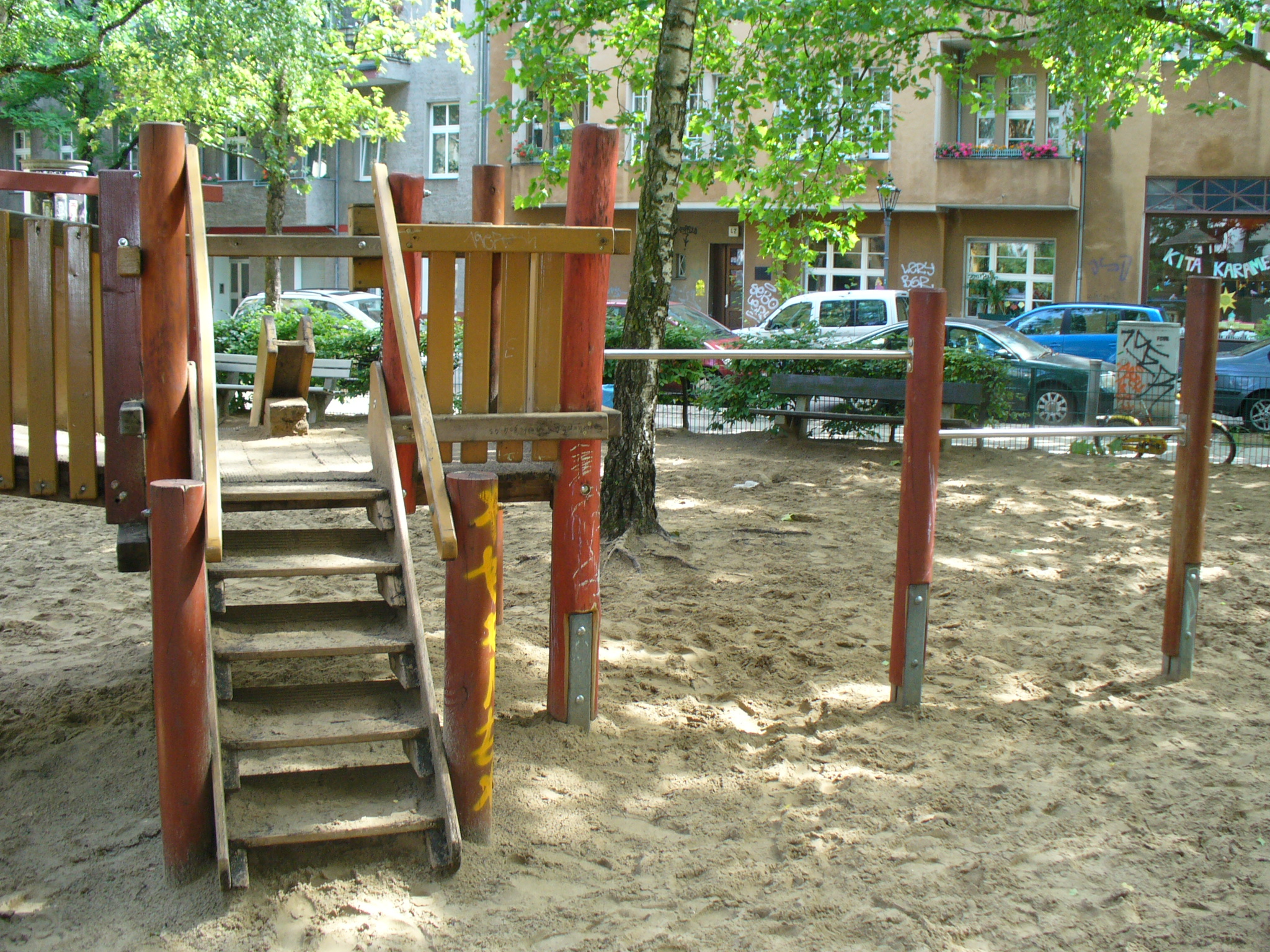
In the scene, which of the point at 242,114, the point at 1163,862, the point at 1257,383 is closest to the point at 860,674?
the point at 1163,862

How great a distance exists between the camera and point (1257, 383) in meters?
13.2

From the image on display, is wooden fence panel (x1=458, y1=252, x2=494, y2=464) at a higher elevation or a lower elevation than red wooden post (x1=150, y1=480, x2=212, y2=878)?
higher

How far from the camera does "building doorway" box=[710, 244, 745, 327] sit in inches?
1073

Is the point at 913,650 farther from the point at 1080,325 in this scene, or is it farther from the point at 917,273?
the point at 917,273

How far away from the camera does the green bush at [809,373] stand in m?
11.5

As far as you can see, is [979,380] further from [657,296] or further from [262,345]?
[262,345]

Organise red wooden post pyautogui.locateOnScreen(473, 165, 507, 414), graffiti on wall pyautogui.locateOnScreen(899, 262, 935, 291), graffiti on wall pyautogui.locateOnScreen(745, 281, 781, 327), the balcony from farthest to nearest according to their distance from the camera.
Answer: graffiti on wall pyautogui.locateOnScreen(745, 281, 781, 327), graffiti on wall pyautogui.locateOnScreen(899, 262, 935, 291), the balcony, red wooden post pyautogui.locateOnScreen(473, 165, 507, 414)

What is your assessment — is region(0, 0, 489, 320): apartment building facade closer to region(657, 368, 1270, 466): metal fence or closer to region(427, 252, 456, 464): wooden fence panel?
region(657, 368, 1270, 466): metal fence

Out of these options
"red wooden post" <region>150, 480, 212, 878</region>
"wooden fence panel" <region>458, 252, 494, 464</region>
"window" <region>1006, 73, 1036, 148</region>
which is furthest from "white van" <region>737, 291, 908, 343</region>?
"red wooden post" <region>150, 480, 212, 878</region>

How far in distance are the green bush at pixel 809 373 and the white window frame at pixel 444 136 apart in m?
17.2

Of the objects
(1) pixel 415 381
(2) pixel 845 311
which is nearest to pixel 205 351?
(1) pixel 415 381

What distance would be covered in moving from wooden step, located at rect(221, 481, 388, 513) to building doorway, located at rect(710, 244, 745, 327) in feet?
76.9

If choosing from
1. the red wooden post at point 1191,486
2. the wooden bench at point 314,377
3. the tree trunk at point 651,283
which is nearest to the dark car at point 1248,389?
the tree trunk at point 651,283

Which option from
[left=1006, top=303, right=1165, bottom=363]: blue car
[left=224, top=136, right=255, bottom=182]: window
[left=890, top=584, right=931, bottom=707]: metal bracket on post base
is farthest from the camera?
[left=224, top=136, right=255, bottom=182]: window
